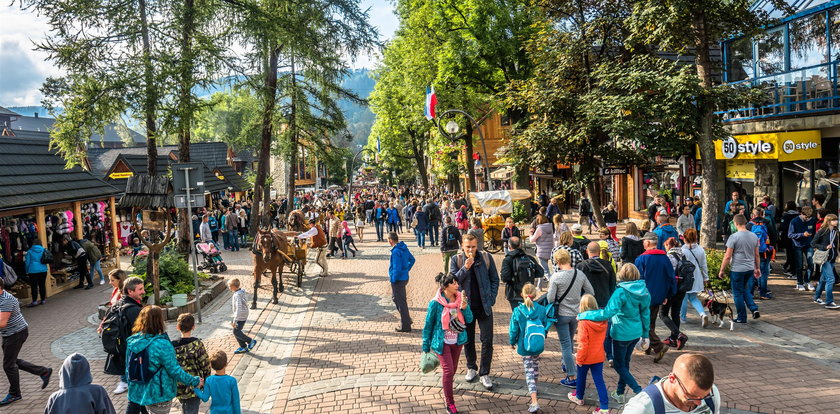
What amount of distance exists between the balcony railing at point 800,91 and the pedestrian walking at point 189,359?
1284 centimetres

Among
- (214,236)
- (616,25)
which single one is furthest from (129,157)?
(616,25)

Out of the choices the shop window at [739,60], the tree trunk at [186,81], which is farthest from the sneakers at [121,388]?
the shop window at [739,60]

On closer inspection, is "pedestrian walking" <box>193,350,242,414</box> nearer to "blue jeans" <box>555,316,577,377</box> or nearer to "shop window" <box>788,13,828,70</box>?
"blue jeans" <box>555,316,577,377</box>

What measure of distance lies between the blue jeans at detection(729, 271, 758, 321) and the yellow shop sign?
680cm

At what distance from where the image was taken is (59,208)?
632 inches

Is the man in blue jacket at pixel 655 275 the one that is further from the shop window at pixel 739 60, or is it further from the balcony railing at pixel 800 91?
the shop window at pixel 739 60

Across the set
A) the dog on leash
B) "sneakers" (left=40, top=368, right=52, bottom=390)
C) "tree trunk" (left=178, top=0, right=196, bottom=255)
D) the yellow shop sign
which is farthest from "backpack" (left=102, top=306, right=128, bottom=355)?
the yellow shop sign

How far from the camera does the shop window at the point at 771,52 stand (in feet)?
50.8

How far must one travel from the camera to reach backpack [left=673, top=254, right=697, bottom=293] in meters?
7.86

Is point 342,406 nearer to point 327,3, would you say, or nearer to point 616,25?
point 616,25

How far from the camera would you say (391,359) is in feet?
26.5

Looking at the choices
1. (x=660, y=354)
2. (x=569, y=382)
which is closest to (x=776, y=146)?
(x=660, y=354)

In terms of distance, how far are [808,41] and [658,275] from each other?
36.2 ft

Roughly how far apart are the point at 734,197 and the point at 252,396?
12473mm
